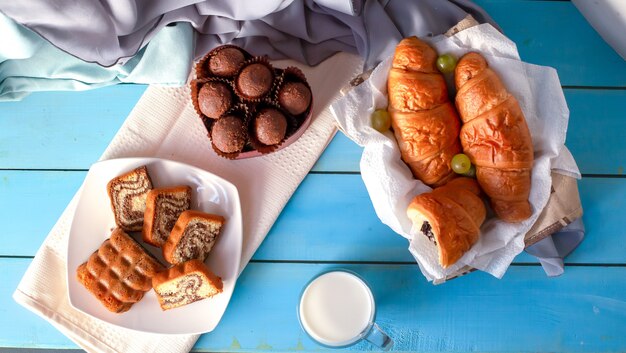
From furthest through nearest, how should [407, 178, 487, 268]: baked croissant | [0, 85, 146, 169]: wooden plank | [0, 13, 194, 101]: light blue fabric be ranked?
[0, 85, 146, 169]: wooden plank < [0, 13, 194, 101]: light blue fabric < [407, 178, 487, 268]: baked croissant

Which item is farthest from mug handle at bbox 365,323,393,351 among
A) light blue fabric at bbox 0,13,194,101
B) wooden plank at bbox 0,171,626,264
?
light blue fabric at bbox 0,13,194,101

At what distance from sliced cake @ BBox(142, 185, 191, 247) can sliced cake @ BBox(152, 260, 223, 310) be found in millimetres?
71

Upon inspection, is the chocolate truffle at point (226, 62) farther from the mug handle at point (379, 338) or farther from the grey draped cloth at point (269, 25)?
the mug handle at point (379, 338)

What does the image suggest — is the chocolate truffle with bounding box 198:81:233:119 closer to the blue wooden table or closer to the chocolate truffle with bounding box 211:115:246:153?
the chocolate truffle with bounding box 211:115:246:153

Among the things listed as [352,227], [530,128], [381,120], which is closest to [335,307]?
[352,227]

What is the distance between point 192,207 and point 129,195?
0.38ft

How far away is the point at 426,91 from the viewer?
95cm

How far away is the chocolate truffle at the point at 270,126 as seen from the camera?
0.97 m

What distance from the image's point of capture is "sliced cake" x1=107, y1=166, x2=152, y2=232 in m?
1.08

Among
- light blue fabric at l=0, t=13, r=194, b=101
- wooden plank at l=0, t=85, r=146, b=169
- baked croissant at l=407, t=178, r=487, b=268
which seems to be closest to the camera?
baked croissant at l=407, t=178, r=487, b=268

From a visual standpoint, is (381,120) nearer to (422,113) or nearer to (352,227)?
(422,113)

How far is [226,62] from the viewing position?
0.98 meters

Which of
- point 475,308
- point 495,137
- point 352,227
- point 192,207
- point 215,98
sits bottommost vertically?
point 475,308

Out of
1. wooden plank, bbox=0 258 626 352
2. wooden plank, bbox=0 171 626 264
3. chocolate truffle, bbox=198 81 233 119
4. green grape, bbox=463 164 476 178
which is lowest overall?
wooden plank, bbox=0 258 626 352
